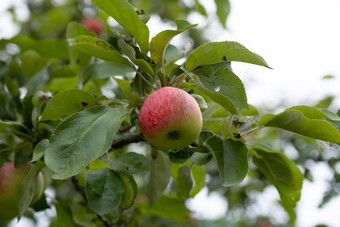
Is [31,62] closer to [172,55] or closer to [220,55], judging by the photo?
[172,55]

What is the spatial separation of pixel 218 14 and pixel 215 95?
85 cm

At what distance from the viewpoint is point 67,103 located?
118 centimetres

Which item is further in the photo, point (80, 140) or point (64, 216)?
point (64, 216)

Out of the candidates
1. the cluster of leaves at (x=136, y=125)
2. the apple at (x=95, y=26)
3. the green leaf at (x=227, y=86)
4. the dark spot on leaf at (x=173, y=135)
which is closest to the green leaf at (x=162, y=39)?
the cluster of leaves at (x=136, y=125)

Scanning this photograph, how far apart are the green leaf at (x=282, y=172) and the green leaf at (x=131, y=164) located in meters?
0.35

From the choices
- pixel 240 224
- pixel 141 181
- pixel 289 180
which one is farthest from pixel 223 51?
pixel 240 224

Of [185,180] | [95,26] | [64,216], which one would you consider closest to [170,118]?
[185,180]

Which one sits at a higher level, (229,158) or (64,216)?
(229,158)

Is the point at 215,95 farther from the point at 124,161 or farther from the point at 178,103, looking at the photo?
the point at 124,161

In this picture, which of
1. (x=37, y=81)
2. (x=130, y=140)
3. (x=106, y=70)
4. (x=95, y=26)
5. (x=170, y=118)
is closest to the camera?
(x=170, y=118)

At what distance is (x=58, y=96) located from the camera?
1.14m

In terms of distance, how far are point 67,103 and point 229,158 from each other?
0.47 meters

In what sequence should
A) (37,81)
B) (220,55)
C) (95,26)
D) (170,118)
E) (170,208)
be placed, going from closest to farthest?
(170,118), (220,55), (37,81), (170,208), (95,26)

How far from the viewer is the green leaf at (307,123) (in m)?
1.12
